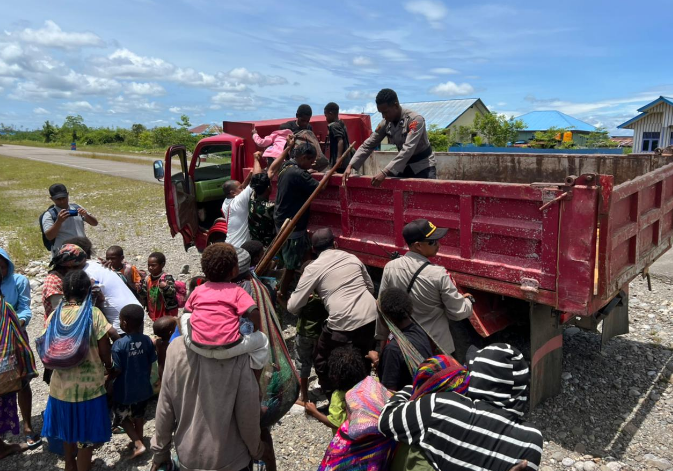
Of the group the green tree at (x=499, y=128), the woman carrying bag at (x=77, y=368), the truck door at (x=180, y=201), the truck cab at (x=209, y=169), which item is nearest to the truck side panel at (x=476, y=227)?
the woman carrying bag at (x=77, y=368)

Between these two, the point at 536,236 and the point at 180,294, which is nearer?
the point at 536,236

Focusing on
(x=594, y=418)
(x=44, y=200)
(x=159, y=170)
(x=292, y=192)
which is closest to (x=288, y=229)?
(x=292, y=192)

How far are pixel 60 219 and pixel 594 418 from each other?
4.63m

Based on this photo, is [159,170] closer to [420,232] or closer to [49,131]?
[420,232]

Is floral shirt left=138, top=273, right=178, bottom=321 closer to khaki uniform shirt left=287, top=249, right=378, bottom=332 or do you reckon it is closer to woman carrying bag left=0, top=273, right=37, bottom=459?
woman carrying bag left=0, top=273, right=37, bottom=459

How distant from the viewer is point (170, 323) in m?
3.30

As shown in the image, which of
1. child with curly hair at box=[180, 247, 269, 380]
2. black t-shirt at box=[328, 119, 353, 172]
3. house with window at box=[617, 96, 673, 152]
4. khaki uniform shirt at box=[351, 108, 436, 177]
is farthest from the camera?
house with window at box=[617, 96, 673, 152]

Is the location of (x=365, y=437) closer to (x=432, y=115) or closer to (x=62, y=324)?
(x=62, y=324)

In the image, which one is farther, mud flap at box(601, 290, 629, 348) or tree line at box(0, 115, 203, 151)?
tree line at box(0, 115, 203, 151)

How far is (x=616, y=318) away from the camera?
4043mm

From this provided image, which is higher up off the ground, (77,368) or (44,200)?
(44,200)

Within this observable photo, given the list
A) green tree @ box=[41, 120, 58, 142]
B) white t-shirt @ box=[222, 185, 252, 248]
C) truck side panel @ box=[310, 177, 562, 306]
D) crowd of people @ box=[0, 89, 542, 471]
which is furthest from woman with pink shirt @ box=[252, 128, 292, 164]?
green tree @ box=[41, 120, 58, 142]

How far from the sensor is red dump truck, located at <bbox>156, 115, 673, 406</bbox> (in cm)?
288

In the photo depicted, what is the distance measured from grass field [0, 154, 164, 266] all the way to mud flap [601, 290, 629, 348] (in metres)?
8.12
